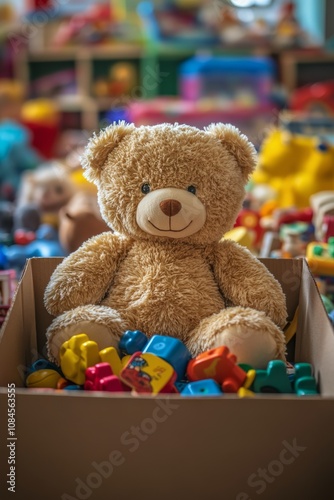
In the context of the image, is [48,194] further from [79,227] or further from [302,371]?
[302,371]

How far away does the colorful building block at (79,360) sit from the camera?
699 millimetres

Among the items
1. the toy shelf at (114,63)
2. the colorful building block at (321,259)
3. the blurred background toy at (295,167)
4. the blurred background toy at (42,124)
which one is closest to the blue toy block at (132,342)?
the colorful building block at (321,259)

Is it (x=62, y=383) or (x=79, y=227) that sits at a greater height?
(x=79, y=227)

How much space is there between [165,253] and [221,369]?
0.64 feet

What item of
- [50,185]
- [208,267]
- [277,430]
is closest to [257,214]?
[50,185]

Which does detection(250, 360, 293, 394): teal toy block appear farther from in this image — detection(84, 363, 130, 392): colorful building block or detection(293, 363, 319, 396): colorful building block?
detection(84, 363, 130, 392): colorful building block

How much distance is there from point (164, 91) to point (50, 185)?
2273 mm

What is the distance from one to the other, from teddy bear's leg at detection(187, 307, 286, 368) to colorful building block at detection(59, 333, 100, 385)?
0.39 feet

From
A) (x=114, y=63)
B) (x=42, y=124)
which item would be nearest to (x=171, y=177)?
(x=42, y=124)

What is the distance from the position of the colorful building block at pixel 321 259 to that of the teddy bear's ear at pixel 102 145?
1.44 feet

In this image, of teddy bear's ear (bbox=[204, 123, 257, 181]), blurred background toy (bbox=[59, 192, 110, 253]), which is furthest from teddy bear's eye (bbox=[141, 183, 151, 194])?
blurred background toy (bbox=[59, 192, 110, 253])

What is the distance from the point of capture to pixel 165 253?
32.3 inches

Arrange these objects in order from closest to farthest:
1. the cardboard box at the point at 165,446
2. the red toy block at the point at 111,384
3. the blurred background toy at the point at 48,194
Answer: the cardboard box at the point at 165,446 → the red toy block at the point at 111,384 → the blurred background toy at the point at 48,194

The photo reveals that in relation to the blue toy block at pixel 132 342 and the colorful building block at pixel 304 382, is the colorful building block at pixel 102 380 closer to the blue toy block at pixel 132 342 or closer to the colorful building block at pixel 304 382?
the blue toy block at pixel 132 342
